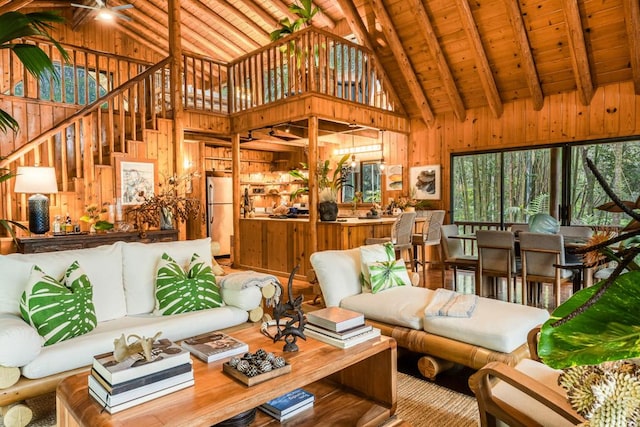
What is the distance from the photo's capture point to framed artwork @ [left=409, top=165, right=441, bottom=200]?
745cm

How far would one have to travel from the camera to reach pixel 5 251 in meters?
4.58

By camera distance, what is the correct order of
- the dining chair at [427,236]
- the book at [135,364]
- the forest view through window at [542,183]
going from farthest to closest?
the dining chair at [427,236] → the forest view through window at [542,183] → the book at [135,364]

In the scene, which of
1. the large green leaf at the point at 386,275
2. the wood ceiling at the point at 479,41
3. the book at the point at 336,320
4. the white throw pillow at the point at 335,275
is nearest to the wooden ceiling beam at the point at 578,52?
the wood ceiling at the point at 479,41

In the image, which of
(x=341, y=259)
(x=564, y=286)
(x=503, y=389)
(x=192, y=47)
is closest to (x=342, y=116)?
(x=341, y=259)

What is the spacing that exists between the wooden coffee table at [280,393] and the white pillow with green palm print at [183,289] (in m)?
0.69

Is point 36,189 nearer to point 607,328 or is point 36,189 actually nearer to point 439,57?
point 607,328

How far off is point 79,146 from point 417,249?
18.5ft

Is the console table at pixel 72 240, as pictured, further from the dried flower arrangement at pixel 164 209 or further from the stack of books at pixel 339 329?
the stack of books at pixel 339 329

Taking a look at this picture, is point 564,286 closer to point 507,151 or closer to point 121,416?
point 507,151

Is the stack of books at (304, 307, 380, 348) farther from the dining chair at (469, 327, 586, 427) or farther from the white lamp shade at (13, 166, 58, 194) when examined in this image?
the white lamp shade at (13, 166, 58, 194)

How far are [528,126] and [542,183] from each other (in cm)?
94

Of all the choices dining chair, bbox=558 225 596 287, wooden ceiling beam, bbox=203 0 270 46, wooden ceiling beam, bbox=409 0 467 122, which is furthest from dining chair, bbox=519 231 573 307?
wooden ceiling beam, bbox=203 0 270 46

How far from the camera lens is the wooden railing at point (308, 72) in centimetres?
589

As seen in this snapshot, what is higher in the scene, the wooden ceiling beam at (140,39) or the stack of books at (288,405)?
the wooden ceiling beam at (140,39)
